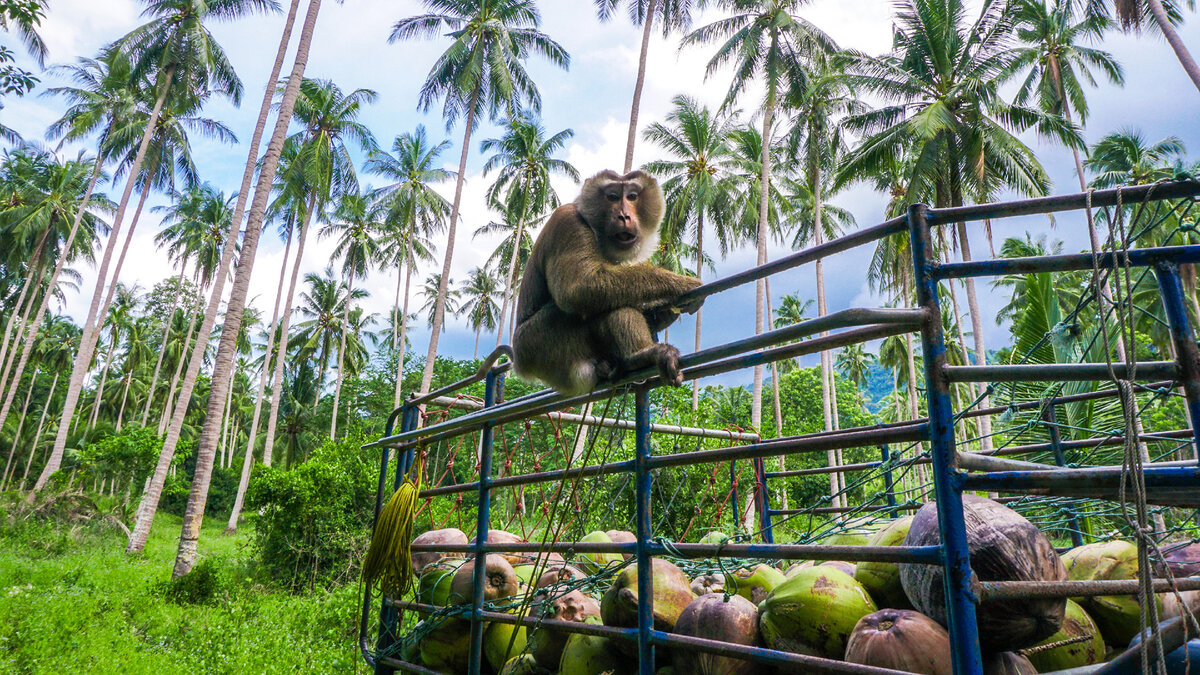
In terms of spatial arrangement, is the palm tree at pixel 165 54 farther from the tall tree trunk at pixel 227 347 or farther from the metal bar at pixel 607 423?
the metal bar at pixel 607 423

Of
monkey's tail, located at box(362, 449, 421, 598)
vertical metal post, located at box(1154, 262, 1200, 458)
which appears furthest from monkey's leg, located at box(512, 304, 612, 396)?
vertical metal post, located at box(1154, 262, 1200, 458)

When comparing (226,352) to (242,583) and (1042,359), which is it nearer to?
(242,583)

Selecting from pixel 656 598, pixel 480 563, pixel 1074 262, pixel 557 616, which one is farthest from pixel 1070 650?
pixel 480 563

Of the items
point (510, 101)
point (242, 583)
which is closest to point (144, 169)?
point (510, 101)

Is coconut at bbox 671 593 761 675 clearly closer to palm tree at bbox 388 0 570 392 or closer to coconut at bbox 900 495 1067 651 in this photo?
coconut at bbox 900 495 1067 651

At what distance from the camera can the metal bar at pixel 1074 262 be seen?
1562mm

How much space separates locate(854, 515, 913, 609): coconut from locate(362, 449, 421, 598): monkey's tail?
2426 millimetres

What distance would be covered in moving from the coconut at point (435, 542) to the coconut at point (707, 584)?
1412mm

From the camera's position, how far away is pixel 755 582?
272 centimetres

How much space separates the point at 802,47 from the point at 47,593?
24.9 metres

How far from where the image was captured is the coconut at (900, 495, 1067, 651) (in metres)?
1.71

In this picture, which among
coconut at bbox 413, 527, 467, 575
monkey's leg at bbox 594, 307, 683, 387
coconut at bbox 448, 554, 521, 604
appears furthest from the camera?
coconut at bbox 413, 527, 467, 575

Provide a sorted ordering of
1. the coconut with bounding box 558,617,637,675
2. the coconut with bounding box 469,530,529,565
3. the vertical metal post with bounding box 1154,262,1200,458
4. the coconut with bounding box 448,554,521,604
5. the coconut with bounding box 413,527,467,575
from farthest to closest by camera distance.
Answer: the coconut with bounding box 413,527,467,575
the coconut with bounding box 469,530,529,565
the coconut with bounding box 448,554,521,604
the coconut with bounding box 558,617,637,675
the vertical metal post with bounding box 1154,262,1200,458

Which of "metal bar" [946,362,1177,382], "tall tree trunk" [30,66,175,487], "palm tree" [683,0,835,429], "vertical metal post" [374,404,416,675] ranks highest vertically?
"palm tree" [683,0,835,429]
